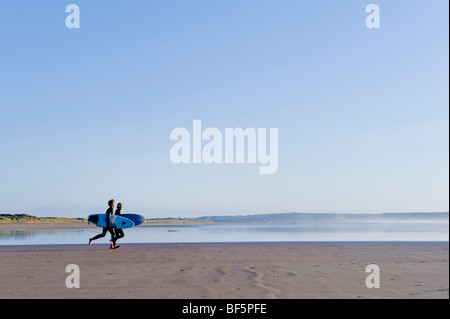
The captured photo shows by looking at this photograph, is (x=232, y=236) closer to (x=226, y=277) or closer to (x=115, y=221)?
(x=115, y=221)

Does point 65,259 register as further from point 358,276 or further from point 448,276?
point 448,276

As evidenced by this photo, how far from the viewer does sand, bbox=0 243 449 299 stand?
8.68 metres

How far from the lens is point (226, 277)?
10.6 meters

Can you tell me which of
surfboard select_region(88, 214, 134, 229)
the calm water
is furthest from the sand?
the calm water

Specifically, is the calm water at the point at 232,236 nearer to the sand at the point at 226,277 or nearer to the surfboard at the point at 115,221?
the surfboard at the point at 115,221

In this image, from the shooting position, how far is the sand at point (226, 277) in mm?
8680

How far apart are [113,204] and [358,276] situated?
479 inches

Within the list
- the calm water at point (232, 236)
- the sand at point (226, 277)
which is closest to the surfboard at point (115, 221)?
the calm water at point (232, 236)

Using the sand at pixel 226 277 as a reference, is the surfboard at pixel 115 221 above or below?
above

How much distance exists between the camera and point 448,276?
35.6 ft

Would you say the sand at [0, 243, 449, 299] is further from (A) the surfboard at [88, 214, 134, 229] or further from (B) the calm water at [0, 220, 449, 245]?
(B) the calm water at [0, 220, 449, 245]

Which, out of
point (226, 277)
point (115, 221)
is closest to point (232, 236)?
point (115, 221)
